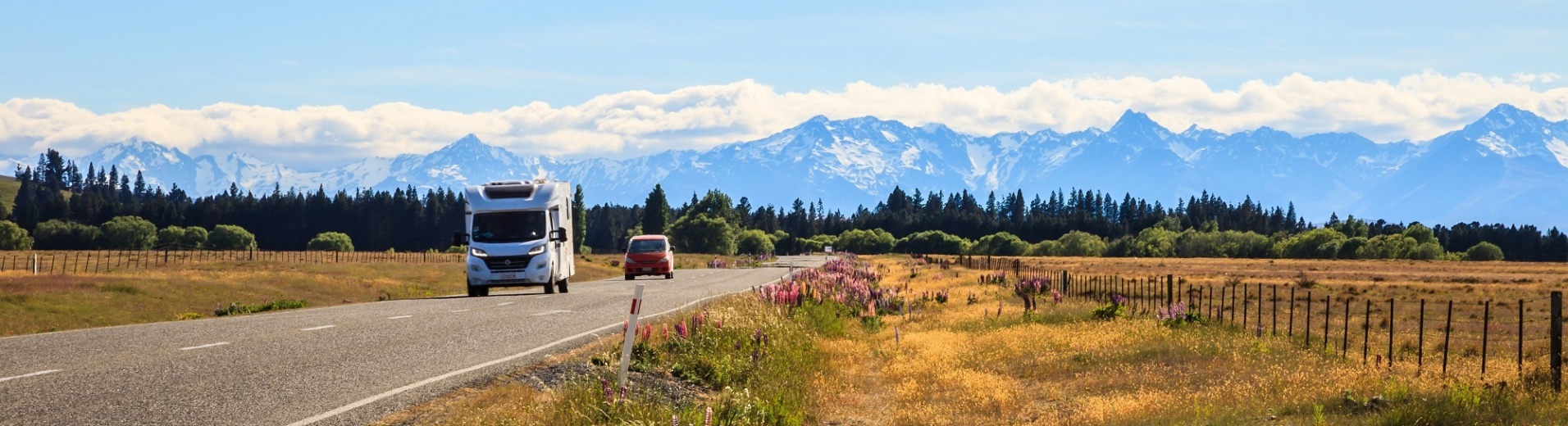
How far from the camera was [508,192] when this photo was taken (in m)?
31.9

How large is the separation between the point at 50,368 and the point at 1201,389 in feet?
36.9

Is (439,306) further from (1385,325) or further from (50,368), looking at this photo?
(1385,325)

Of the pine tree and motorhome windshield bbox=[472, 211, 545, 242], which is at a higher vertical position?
the pine tree

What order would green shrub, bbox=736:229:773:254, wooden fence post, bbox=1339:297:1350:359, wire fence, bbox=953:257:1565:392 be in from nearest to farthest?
wire fence, bbox=953:257:1565:392, wooden fence post, bbox=1339:297:1350:359, green shrub, bbox=736:229:773:254

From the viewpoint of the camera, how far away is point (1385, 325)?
96.4ft

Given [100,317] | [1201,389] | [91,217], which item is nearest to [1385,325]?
[1201,389]

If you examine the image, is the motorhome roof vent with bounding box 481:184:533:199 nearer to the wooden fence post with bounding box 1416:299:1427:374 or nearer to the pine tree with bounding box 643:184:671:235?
the wooden fence post with bounding box 1416:299:1427:374

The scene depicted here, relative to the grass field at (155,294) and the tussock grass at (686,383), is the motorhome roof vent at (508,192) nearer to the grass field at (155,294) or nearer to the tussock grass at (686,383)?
the grass field at (155,294)

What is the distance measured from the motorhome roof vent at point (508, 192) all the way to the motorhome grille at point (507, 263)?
162 cm

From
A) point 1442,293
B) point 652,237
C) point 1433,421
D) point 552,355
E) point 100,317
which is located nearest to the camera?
point 1433,421

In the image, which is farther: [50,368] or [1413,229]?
[1413,229]

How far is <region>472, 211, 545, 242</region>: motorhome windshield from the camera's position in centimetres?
3139

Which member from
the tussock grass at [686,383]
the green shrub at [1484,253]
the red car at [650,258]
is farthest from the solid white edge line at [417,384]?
the green shrub at [1484,253]

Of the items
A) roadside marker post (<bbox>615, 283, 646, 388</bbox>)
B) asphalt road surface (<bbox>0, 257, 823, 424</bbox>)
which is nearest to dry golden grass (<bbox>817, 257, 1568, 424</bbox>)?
roadside marker post (<bbox>615, 283, 646, 388</bbox>)
